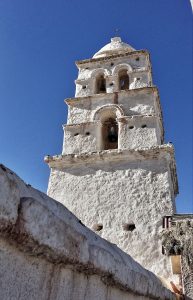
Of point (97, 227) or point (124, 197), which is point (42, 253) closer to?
point (97, 227)

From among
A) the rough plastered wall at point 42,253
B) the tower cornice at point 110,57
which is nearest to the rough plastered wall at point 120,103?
the tower cornice at point 110,57

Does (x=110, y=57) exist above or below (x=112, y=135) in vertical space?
above

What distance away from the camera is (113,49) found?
12859mm

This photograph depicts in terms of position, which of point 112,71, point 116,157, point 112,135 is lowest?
point 116,157

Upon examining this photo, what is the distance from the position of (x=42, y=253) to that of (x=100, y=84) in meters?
9.97

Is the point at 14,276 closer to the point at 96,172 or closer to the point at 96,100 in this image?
the point at 96,172

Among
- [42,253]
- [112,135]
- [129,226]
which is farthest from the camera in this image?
[112,135]

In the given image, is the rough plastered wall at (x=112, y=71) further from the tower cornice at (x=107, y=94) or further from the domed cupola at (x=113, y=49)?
→ the domed cupola at (x=113, y=49)

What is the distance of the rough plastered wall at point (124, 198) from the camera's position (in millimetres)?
6910

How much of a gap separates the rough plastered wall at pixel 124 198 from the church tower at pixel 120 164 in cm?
2

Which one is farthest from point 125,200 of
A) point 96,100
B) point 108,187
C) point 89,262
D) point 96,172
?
point 89,262

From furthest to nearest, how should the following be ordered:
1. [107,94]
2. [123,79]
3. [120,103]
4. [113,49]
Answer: [113,49], [123,79], [107,94], [120,103]

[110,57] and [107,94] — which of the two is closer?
[107,94]

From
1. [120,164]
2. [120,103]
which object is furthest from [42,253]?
[120,103]
